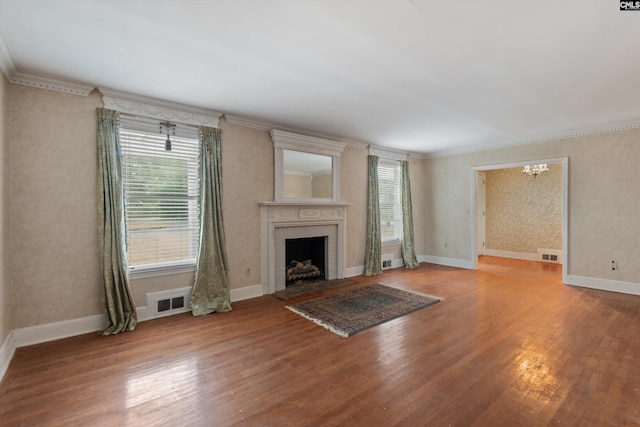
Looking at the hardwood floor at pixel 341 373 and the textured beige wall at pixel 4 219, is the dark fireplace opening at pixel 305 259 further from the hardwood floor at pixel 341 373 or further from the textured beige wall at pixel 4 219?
the textured beige wall at pixel 4 219

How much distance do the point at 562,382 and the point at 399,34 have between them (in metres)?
2.93

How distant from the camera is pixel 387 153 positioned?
6.31 m

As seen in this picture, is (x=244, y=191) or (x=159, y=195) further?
(x=244, y=191)

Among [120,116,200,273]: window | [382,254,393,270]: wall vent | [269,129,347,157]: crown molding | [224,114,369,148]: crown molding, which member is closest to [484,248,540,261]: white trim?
[382,254,393,270]: wall vent

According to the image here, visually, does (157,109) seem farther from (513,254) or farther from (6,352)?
(513,254)

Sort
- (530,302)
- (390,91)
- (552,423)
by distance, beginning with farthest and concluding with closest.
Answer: (530,302) < (390,91) < (552,423)

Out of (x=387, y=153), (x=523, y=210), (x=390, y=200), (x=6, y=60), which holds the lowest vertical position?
(x=523, y=210)

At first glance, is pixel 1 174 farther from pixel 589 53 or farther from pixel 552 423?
pixel 589 53

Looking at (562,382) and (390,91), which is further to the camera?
(390,91)

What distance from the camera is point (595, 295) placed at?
439cm

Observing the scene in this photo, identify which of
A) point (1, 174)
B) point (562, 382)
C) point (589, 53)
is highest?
point (589, 53)

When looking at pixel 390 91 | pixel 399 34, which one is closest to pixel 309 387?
pixel 399 34

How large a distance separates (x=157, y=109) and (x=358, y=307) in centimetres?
357

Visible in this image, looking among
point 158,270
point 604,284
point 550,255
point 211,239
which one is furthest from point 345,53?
point 550,255
